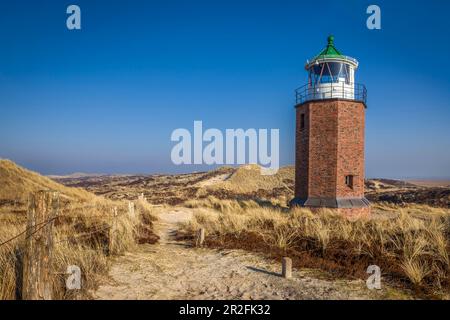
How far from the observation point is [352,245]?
28.7 ft

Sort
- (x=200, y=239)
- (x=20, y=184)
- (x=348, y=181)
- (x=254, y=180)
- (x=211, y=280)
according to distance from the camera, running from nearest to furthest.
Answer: (x=211, y=280), (x=200, y=239), (x=348, y=181), (x=20, y=184), (x=254, y=180)

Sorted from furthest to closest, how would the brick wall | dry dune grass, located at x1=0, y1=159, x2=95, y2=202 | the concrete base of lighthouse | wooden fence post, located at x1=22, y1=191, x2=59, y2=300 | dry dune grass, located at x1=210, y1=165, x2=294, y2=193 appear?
dry dune grass, located at x1=210, y1=165, x2=294, y2=193, dry dune grass, located at x1=0, y1=159, x2=95, y2=202, the brick wall, the concrete base of lighthouse, wooden fence post, located at x1=22, y1=191, x2=59, y2=300

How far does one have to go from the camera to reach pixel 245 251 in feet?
30.8

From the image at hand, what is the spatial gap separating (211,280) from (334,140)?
1137cm

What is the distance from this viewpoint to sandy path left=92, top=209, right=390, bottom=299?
597 centimetres

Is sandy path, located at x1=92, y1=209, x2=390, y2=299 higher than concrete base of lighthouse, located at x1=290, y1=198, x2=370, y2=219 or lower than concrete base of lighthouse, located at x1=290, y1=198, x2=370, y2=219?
lower

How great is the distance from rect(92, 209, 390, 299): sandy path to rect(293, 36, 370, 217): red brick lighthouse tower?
8.31 metres

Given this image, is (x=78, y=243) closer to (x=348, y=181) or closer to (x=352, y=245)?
(x=352, y=245)

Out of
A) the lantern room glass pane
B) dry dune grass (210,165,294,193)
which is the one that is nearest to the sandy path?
the lantern room glass pane

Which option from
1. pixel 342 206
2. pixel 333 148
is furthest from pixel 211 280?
pixel 333 148

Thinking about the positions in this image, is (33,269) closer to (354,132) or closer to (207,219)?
(207,219)

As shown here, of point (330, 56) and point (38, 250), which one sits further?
point (330, 56)

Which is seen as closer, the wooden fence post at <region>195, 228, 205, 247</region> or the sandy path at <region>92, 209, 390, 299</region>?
the sandy path at <region>92, 209, 390, 299</region>

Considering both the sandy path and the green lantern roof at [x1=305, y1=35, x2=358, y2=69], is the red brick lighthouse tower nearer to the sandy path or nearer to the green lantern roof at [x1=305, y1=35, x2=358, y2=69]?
the green lantern roof at [x1=305, y1=35, x2=358, y2=69]
